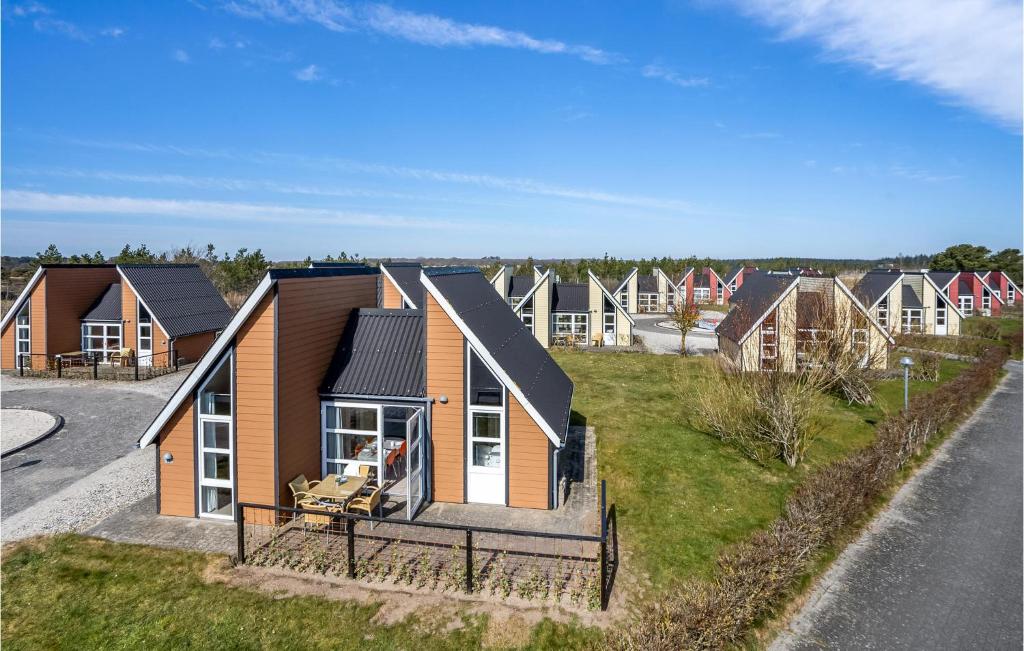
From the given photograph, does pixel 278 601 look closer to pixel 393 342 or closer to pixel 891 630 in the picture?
pixel 393 342

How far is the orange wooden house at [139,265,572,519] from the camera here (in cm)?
1099

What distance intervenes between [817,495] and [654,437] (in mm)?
7052

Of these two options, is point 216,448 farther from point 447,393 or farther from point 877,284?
point 877,284

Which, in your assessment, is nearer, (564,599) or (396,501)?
(564,599)

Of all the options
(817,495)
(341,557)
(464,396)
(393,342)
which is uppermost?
(393,342)

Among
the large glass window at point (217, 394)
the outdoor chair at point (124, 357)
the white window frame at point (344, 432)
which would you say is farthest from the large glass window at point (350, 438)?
the outdoor chair at point (124, 357)

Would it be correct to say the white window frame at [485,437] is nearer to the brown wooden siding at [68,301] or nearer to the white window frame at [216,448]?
the white window frame at [216,448]

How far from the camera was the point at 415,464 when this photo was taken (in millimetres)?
11883

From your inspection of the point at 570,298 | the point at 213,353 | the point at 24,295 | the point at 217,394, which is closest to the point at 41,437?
the point at 217,394

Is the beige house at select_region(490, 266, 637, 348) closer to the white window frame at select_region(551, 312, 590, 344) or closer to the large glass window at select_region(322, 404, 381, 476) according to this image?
the white window frame at select_region(551, 312, 590, 344)

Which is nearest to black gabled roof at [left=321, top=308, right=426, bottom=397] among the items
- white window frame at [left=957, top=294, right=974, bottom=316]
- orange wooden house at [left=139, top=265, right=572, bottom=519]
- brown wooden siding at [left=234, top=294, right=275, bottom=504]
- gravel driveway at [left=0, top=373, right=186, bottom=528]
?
orange wooden house at [left=139, top=265, right=572, bottom=519]

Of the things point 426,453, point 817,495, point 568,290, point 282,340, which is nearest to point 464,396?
point 426,453

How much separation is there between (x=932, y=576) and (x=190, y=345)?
30762mm

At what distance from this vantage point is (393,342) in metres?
13.4
